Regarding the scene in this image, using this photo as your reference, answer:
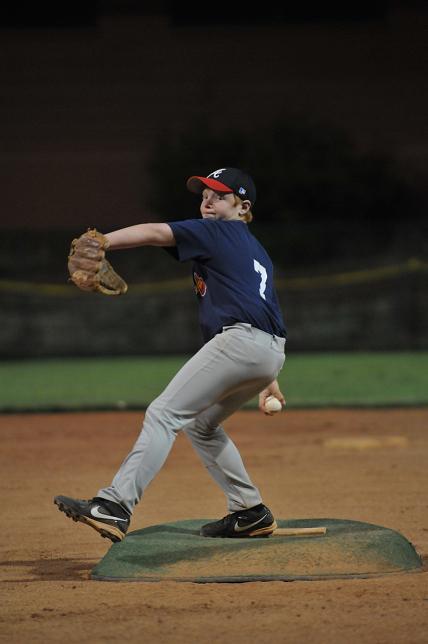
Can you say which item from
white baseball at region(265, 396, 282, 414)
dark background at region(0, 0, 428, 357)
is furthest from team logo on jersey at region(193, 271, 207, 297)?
dark background at region(0, 0, 428, 357)

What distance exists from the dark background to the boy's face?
16826 mm

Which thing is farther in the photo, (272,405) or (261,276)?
(272,405)

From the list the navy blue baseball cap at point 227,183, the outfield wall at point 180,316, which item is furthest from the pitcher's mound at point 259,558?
the outfield wall at point 180,316

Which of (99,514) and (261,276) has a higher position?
(261,276)

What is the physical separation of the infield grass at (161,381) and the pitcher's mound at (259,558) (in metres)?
6.92

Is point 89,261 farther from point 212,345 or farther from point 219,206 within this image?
point 219,206

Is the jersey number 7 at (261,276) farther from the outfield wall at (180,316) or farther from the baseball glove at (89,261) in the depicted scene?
the outfield wall at (180,316)

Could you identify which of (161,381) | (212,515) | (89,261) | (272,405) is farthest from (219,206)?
(161,381)

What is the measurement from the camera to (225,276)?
199 inches

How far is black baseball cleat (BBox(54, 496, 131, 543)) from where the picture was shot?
486cm

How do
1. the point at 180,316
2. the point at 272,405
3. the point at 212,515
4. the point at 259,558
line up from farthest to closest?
1. the point at 180,316
2. the point at 212,515
3. the point at 272,405
4. the point at 259,558

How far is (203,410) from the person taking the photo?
16.7 ft

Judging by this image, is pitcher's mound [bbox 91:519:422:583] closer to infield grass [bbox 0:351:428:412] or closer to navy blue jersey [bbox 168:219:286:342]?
navy blue jersey [bbox 168:219:286:342]

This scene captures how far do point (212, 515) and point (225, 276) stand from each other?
2.11 m
